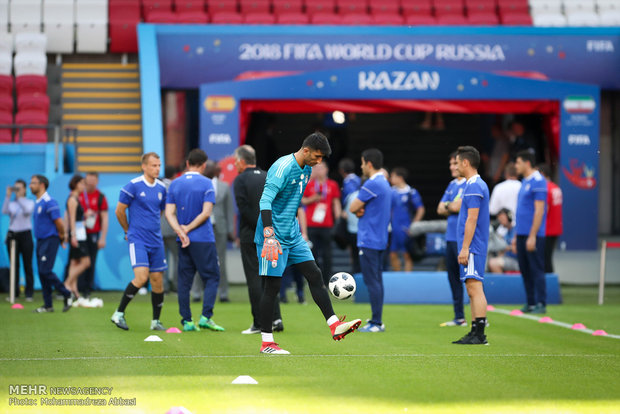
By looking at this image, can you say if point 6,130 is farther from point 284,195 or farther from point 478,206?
point 478,206

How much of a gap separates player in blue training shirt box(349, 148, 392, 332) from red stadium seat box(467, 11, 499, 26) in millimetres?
12613

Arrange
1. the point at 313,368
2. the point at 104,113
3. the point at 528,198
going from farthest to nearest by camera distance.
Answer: the point at 104,113 → the point at 528,198 → the point at 313,368

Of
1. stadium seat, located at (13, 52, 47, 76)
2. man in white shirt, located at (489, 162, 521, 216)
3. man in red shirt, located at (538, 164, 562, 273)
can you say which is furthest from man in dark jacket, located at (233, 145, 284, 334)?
stadium seat, located at (13, 52, 47, 76)

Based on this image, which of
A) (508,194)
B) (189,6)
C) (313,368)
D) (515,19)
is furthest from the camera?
(189,6)

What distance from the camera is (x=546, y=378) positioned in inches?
270

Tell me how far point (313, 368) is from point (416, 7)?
54.5ft

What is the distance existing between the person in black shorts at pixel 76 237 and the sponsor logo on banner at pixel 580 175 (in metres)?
9.39

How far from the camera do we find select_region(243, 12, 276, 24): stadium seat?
21516 millimetres

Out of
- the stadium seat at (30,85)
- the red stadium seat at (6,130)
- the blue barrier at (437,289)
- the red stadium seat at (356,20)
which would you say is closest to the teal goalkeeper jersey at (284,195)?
the blue barrier at (437,289)

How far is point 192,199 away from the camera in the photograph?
1011 cm

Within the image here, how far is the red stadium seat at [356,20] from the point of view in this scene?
21.7 metres

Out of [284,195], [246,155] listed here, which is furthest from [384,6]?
[284,195]

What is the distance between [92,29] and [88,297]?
900 cm

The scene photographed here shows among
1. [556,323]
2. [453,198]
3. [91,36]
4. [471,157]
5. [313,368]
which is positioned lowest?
[556,323]
